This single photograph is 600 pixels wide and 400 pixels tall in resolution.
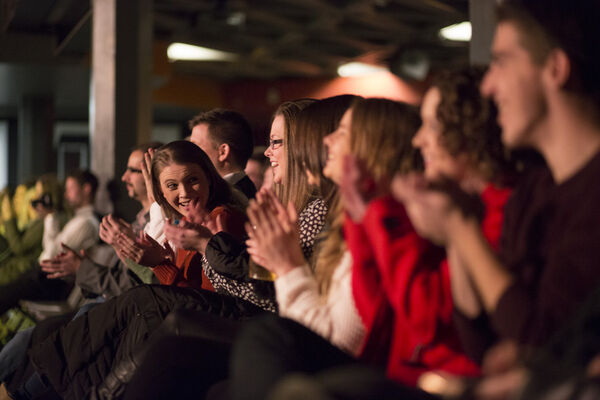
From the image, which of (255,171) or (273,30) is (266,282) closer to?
(255,171)

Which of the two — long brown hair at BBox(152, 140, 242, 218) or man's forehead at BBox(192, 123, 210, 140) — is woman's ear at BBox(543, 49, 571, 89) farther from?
man's forehead at BBox(192, 123, 210, 140)

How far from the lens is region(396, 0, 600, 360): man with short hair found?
1.25 metres

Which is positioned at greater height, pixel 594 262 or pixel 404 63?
pixel 404 63

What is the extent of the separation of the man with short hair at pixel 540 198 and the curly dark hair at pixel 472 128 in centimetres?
14

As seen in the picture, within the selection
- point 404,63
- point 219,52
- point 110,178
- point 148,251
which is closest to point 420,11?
point 404,63

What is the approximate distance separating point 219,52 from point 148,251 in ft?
34.4

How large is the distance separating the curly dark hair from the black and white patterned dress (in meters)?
0.79

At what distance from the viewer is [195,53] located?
13.2 meters

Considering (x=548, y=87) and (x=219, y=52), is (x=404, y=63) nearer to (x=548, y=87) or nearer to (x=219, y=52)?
(x=219, y=52)

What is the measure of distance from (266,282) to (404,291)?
83 cm

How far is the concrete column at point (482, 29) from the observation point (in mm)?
2811

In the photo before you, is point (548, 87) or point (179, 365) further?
point (179, 365)

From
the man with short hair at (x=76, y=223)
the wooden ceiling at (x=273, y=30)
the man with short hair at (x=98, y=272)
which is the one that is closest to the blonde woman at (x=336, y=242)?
the man with short hair at (x=98, y=272)

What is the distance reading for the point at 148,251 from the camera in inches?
111
